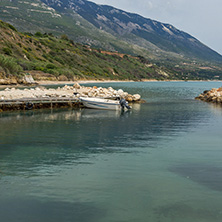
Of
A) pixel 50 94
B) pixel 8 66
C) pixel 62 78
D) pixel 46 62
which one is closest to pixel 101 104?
pixel 50 94

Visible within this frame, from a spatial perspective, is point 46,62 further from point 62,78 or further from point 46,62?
point 62,78

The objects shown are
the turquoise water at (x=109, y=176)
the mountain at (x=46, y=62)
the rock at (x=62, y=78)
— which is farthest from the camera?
the rock at (x=62, y=78)

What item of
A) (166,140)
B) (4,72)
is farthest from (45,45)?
(166,140)

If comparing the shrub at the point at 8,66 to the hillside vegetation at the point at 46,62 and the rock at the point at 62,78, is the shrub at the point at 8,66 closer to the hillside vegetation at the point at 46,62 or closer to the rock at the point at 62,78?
the hillside vegetation at the point at 46,62

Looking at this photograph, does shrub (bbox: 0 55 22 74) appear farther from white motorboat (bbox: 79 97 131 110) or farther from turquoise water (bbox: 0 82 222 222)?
turquoise water (bbox: 0 82 222 222)

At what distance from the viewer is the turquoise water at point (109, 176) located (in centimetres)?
929

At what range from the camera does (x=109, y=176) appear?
493 inches

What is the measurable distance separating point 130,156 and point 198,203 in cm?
624

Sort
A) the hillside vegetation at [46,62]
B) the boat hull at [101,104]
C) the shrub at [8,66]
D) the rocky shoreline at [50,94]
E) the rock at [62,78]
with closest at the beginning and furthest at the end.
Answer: the rocky shoreline at [50,94] < the boat hull at [101,104] < the shrub at [8,66] < the hillside vegetation at [46,62] < the rock at [62,78]

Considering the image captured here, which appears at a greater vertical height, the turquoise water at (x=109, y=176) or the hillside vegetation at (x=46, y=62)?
the hillside vegetation at (x=46, y=62)

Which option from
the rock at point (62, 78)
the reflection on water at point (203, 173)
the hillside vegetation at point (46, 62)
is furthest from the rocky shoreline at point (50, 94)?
the rock at point (62, 78)

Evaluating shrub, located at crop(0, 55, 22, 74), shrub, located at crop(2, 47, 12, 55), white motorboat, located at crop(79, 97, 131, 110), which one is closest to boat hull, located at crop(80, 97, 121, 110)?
white motorboat, located at crop(79, 97, 131, 110)

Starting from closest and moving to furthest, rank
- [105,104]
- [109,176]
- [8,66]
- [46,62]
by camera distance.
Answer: [109,176] < [105,104] < [8,66] < [46,62]

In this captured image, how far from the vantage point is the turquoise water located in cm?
929
